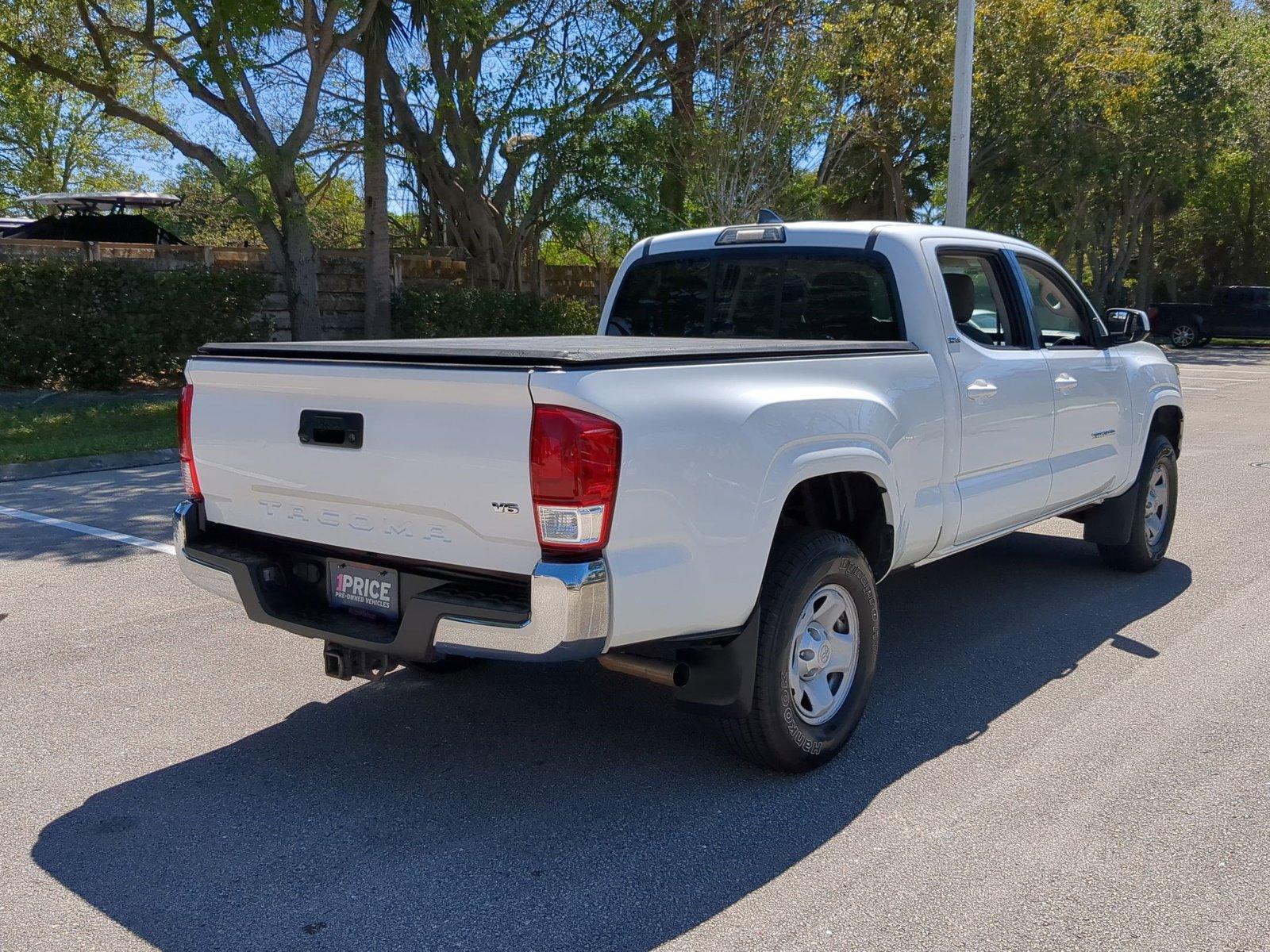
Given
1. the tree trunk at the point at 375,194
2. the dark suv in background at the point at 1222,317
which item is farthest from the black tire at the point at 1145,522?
the dark suv in background at the point at 1222,317

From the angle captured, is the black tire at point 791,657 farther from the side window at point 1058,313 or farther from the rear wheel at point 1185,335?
the rear wheel at point 1185,335

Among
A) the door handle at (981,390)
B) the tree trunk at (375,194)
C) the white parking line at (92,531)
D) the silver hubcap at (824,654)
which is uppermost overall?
the tree trunk at (375,194)

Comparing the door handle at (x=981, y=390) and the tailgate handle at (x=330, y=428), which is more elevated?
the door handle at (x=981, y=390)

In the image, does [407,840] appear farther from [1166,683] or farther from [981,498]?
[1166,683]

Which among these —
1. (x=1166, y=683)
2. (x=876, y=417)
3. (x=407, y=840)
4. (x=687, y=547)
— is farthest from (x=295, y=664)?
(x=1166, y=683)

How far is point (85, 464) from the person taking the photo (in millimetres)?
10875

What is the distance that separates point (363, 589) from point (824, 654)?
1672 millimetres

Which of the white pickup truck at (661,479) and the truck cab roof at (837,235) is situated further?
the truck cab roof at (837,235)

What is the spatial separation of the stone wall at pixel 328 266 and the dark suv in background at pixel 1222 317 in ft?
70.6

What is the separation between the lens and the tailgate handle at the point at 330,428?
3750 mm

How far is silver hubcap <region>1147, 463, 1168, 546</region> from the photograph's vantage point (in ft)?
23.2

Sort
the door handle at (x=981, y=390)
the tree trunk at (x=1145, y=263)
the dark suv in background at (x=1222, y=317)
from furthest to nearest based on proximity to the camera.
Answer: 1. the tree trunk at (x=1145, y=263)
2. the dark suv in background at (x=1222, y=317)
3. the door handle at (x=981, y=390)

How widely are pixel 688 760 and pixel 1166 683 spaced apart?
2.28 meters

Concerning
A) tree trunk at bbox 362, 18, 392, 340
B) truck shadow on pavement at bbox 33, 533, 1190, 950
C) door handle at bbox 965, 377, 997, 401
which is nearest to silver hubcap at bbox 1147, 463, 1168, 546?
truck shadow on pavement at bbox 33, 533, 1190, 950
